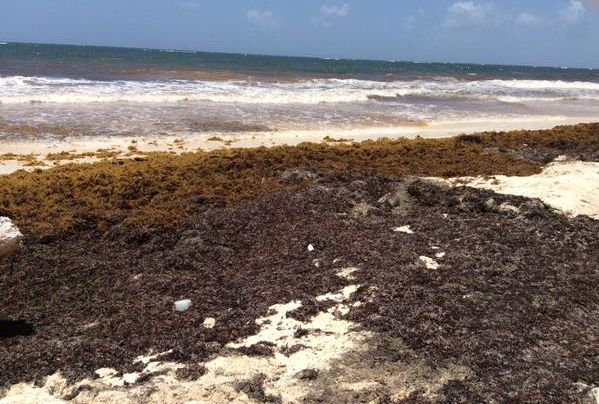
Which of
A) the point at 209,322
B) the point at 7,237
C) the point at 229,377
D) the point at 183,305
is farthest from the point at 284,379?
the point at 7,237

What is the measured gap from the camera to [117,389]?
3.37 m

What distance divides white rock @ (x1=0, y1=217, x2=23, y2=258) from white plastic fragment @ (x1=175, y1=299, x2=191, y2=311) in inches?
72.3

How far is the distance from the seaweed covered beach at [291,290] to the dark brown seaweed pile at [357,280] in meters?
0.02

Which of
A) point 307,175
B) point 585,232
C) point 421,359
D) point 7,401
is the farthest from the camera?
point 307,175

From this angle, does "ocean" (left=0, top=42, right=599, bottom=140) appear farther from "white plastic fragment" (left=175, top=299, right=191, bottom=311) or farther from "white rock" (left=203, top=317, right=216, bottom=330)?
"white rock" (left=203, top=317, right=216, bottom=330)

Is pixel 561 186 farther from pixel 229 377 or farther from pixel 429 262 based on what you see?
pixel 229 377

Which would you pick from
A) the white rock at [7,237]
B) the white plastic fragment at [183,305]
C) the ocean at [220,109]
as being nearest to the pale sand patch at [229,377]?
the white plastic fragment at [183,305]

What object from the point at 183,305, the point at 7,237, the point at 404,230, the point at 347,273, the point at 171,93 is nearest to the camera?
the point at 183,305

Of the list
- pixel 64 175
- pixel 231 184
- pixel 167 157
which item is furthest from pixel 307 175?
pixel 64 175

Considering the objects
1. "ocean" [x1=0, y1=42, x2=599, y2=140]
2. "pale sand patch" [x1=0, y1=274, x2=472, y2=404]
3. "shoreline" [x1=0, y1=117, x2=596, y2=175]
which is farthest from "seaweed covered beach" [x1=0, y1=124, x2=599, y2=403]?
"ocean" [x1=0, y1=42, x2=599, y2=140]

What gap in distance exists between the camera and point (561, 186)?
748 cm

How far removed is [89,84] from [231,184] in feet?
63.6

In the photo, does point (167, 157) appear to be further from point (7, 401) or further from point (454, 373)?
point (454, 373)

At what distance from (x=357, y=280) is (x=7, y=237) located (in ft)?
10.7
